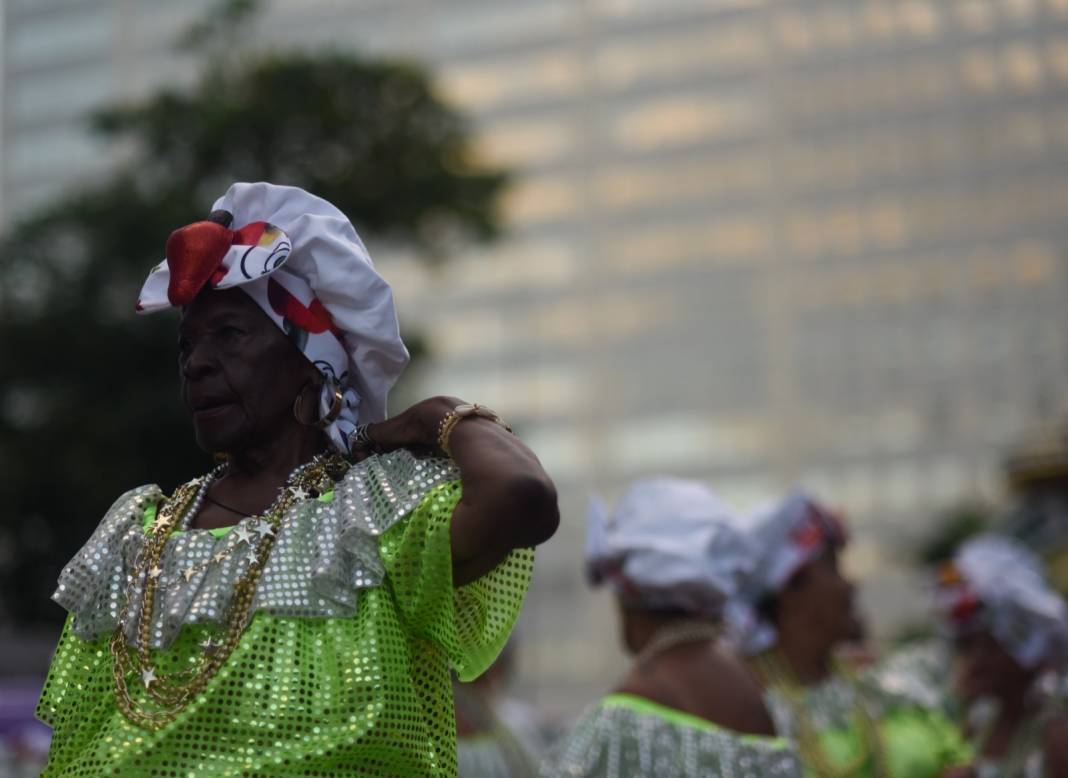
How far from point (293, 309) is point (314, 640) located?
563 millimetres

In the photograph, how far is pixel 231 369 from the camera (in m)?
2.83

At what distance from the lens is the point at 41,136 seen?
67812 millimetres

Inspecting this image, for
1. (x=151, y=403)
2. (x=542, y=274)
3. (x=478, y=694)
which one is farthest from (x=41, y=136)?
(x=478, y=694)

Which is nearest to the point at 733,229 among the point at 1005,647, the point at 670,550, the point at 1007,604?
the point at 1007,604

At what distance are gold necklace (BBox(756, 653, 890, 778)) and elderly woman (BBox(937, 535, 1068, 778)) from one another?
600 mm

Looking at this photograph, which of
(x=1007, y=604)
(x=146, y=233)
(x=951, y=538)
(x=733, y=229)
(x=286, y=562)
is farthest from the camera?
(x=733, y=229)

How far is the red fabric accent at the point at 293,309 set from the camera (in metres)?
2.86

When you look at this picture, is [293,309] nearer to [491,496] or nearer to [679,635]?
[491,496]

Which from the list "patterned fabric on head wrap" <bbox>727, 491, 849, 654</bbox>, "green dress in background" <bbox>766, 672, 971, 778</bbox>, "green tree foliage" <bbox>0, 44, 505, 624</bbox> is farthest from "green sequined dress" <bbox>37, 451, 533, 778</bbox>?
"green tree foliage" <bbox>0, 44, 505, 624</bbox>

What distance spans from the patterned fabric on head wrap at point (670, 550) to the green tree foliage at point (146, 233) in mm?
16370

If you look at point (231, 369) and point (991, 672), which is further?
point (991, 672)

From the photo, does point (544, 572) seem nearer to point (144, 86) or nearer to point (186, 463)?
point (144, 86)

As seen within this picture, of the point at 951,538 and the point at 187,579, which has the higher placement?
the point at 187,579

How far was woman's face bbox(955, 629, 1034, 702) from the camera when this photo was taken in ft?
22.6
